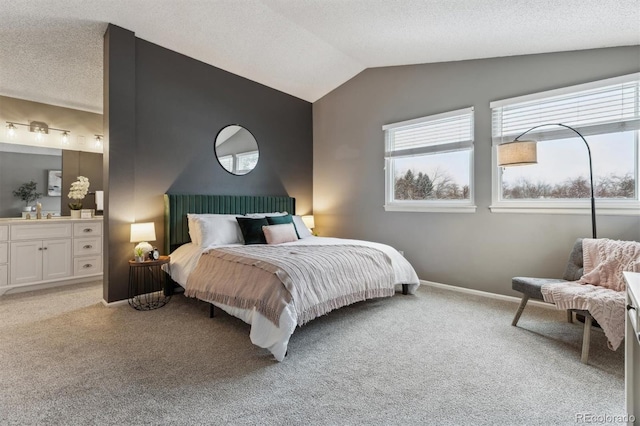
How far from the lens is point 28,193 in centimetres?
432

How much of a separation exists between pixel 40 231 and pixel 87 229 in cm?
50

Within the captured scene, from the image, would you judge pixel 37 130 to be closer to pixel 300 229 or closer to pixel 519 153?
pixel 300 229

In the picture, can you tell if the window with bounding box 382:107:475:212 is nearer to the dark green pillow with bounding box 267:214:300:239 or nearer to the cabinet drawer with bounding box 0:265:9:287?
the dark green pillow with bounding box 267:214:300:239

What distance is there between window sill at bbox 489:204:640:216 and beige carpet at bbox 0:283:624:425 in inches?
42.0

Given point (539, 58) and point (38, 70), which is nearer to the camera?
point (539, 58)

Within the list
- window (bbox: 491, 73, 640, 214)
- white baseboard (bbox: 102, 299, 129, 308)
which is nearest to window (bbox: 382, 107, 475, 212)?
window (bbox: 491, 73, 640, 214)

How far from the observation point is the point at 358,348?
246cm

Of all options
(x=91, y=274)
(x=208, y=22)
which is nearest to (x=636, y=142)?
(x=208, y=22)

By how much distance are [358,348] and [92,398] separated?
1743 mm

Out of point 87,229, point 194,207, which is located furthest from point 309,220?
point 87,229

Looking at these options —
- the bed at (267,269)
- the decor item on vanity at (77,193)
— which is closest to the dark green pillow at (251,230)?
the bed at (267,269)

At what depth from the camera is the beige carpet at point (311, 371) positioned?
169 cm

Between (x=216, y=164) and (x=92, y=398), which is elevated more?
(x=216, y=164)

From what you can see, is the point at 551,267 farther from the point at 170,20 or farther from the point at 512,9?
the point at 170,20
